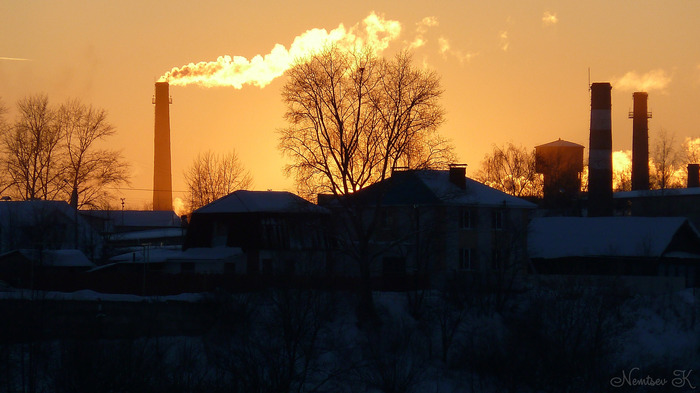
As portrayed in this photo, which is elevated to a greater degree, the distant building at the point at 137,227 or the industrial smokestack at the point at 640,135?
the industrial smokestack at the point at 640,135

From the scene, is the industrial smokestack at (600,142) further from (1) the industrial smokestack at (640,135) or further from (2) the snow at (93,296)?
(2) the snow at (93,296)

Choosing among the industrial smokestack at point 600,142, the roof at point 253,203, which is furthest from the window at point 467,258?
the industrial smokestack at point 600,142

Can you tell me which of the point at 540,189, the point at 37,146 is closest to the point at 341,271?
the point at 37,146

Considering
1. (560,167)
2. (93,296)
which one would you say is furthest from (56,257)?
(560,167)

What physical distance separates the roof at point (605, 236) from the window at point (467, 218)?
18.7ft

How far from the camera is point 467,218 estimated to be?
5297 cm

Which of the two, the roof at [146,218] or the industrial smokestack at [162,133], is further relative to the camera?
the roof at [146,218]

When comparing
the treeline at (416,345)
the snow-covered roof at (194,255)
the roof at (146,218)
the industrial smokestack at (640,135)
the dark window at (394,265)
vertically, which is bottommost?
the treeline at (416,345)

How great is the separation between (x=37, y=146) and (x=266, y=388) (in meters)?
41.1

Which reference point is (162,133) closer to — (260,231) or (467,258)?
(260,231)

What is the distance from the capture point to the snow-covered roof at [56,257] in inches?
1788

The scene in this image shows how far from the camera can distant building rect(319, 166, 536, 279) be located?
49406 mm

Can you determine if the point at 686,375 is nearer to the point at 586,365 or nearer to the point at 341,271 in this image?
the point at 586,365

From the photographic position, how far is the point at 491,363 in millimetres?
38312
